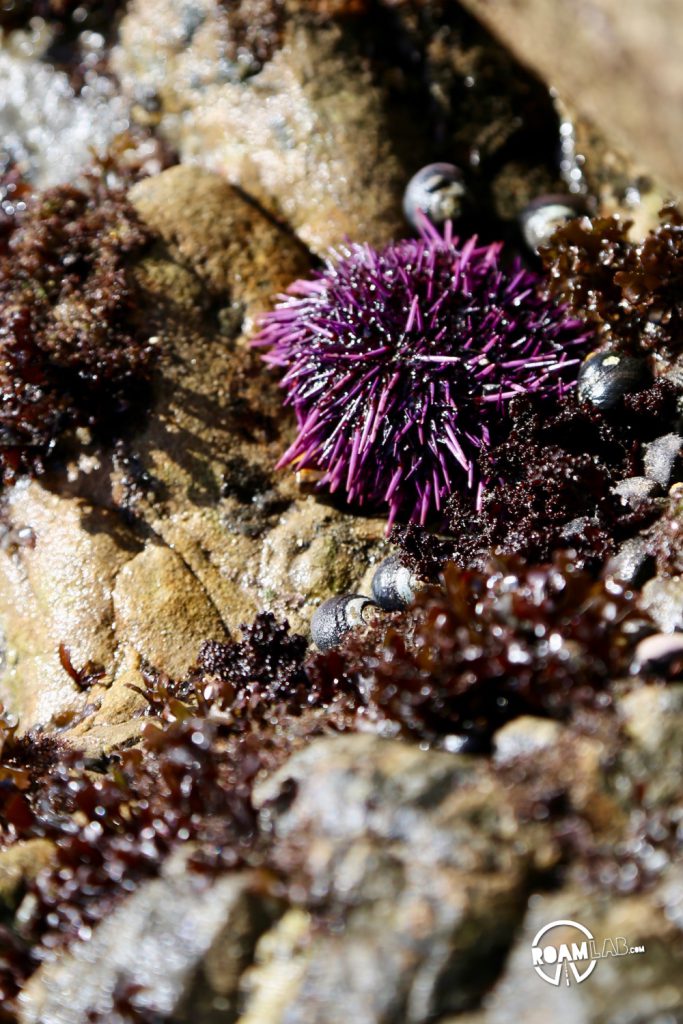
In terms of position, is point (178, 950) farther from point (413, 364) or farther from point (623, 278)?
point (623, 278)

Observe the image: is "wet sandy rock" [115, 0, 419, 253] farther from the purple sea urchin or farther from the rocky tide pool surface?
the purple sea urchin

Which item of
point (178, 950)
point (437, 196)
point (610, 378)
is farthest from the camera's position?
point (437, 196)

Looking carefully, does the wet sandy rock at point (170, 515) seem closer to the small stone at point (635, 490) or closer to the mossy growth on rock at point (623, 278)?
the small stone at point (635, 490)

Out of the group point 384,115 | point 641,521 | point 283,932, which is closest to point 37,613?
point 283,932

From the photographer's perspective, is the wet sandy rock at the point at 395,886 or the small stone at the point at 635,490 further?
the small stone at the point at 635,490

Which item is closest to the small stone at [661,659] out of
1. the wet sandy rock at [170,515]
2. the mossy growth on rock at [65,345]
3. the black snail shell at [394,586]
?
the black snail shell at [394,586]

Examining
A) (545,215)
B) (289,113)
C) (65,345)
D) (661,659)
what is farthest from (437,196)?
(661,659)

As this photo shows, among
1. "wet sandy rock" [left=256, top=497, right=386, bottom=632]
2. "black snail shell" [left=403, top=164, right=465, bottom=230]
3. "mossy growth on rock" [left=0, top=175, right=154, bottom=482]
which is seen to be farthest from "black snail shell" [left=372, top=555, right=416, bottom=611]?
"black snail shell" [left=403, top=164, right=465, bottom=230]
